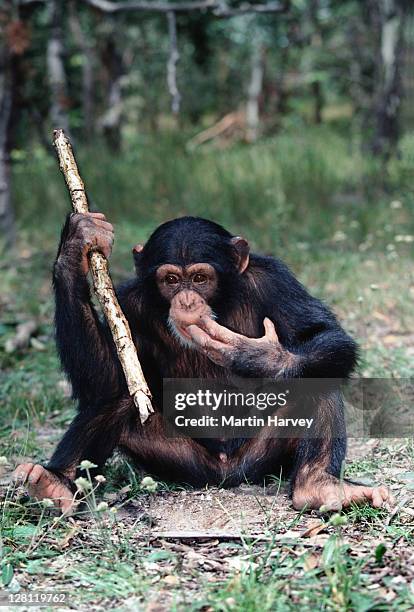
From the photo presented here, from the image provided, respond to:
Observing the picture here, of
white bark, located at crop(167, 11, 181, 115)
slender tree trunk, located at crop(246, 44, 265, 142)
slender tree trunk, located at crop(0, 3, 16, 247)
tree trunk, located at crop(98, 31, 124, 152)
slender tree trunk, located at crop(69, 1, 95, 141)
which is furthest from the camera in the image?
slender tree trunk, located at crop(246, 44, 265, 142)

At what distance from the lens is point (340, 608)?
259cm

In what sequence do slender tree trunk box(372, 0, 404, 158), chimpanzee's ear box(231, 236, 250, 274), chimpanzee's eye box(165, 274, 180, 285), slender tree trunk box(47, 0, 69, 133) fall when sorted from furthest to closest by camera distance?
slender tree trunk box(372, 0, 404, 158) → slender tree trunk box(47, 0, 69, 133) → chimpanzee's ear box(231, 236, 250, 274) → chimpanzee's eye box(165, 274, 180, 285)

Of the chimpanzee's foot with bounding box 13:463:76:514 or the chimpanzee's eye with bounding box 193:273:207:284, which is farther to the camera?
the chimpanzee's eye with bounding box 193:273:207:284

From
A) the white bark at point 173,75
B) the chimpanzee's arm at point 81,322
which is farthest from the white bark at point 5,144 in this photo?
the chimpanzee's arm at point 81,322

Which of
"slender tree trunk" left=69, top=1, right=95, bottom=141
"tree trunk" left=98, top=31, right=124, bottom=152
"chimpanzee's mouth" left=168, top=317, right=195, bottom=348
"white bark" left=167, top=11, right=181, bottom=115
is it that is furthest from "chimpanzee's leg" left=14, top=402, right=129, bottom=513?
"slender tree trunk" left=69, top=1, right=95, bottom=141

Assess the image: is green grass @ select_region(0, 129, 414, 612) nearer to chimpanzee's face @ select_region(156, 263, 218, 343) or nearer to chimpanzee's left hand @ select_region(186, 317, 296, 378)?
chimpanzee's left hand @ select_region(186, 317, 296, 378)

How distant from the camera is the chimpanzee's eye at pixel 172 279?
13.2 feet

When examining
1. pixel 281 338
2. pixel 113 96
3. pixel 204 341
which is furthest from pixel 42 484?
pixel 113 96

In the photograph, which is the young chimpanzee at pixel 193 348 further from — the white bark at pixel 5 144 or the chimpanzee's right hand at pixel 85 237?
the white bark at pixel 5 144

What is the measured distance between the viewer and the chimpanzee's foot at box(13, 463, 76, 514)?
3.66m

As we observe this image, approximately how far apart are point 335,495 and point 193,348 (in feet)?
3.37

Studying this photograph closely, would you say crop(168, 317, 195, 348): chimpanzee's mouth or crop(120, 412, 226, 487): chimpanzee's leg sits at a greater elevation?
crop(168, 317, 195, 348): chimpanzee's mouth

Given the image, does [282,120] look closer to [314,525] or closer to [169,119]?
[169,119]

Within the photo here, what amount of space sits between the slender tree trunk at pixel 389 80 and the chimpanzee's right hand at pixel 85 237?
329 inches
